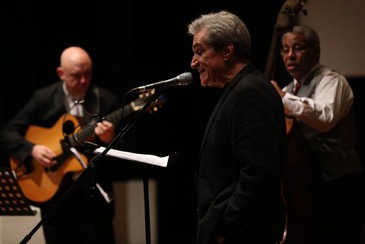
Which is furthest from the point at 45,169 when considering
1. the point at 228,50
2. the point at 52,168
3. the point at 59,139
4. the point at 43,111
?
the point at 228,50

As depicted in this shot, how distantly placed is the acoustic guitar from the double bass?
1.14 metres

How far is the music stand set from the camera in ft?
11.5

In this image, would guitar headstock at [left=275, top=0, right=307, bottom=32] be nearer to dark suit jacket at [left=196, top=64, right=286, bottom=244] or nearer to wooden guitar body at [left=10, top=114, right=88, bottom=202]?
dark suit jacket at [left=196, top=64, right=286, bottom=244]

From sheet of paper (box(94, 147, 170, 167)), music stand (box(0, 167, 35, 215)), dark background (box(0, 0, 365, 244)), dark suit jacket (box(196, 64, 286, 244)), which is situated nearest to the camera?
dark suit jacket (box(196, 64, 286, 244))

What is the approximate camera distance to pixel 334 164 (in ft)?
11.5

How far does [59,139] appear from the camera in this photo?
4.42 metres

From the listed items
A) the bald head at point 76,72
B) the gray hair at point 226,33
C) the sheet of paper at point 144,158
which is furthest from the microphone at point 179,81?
the bald head at point 76,72

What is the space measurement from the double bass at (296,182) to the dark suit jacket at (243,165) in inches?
33.0

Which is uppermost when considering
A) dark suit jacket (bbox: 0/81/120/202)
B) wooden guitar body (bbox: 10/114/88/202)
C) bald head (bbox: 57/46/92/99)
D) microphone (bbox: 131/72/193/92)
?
microphone (bbox: 131/72/193/92)

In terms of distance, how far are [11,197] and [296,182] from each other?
66.6 inches

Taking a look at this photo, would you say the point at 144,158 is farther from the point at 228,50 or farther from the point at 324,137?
the point at 324,137

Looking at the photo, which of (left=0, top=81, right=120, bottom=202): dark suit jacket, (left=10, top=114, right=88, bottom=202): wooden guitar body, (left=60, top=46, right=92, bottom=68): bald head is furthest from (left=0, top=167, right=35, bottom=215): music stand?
(left=60, top=46, right=92, bottom=68): bald head

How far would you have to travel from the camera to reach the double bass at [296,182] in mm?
3383

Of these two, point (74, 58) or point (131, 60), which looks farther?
point (131, 60)
